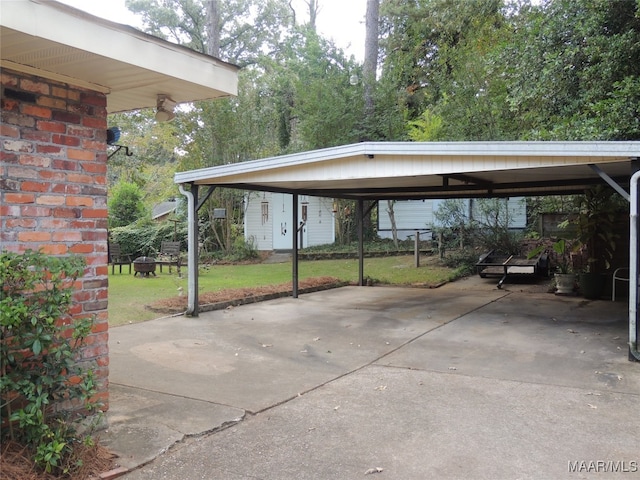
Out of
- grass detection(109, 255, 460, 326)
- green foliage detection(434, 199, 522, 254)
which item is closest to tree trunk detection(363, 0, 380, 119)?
green foliage detection(434, 199, 522, 254)

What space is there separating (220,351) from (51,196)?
3.46m

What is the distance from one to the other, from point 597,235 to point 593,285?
3.32 feet

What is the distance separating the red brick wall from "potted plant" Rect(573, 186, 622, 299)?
9701 millimetres

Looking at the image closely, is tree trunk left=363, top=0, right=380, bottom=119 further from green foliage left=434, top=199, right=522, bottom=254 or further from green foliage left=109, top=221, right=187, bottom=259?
green foliage left=109, top=221, right=187, bottom=259

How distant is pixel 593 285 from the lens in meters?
10.5

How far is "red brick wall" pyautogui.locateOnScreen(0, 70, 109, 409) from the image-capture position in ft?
9.84

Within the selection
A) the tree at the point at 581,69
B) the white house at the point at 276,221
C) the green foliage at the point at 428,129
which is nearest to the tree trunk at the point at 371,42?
the green foliage at the point at 428,129

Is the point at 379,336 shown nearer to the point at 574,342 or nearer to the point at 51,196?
the point at 574,342

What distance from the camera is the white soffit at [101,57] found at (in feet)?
8.71

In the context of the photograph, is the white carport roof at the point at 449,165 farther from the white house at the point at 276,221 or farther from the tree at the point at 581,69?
the white house at the point at 276,221

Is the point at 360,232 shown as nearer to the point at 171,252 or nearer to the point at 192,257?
the point at 192,257

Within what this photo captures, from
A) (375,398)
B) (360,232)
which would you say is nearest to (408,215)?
(360,232)

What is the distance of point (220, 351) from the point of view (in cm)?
624

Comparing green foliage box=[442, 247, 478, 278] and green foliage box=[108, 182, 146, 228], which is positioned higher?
green foliage box=[108, 182, 146, 228]
